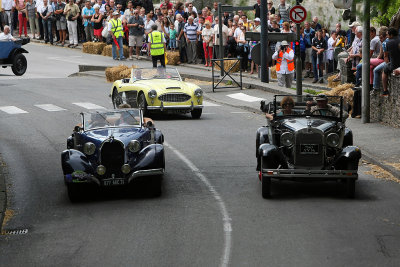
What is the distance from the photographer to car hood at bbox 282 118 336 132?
14750mm

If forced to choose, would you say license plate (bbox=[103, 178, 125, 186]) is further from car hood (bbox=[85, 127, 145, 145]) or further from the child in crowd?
the child in crowd

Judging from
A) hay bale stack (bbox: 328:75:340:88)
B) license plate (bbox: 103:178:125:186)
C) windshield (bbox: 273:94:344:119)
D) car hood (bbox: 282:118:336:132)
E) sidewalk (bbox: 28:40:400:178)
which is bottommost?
sidewalk (bbox: 28:40:400:178)

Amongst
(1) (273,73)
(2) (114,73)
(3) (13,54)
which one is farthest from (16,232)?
(3) (13,54)

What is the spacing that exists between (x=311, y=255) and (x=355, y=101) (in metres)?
13.5

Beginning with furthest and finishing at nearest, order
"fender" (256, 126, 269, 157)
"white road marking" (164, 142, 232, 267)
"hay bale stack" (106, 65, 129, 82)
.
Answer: "hay bale stack" (106, 65, 129, 82) < "fender" (256, 126, 269, 157) < "white road marking" (164, 142, 232, 267)

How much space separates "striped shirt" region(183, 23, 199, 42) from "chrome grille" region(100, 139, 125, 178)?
74.8 feet

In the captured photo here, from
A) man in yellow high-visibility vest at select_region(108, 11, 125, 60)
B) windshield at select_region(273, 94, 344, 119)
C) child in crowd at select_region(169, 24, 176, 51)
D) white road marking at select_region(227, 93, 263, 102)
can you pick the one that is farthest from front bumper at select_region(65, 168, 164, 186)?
man in yellow high-visibility vest at select_region(108, 11, 125, 60)

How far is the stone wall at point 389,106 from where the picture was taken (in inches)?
872

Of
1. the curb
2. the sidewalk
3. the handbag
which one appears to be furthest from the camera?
the handbag

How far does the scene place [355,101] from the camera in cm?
2402

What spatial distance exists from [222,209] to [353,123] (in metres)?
10.2

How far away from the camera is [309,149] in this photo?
572 inches

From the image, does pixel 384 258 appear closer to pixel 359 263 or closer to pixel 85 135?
pixel 359 263

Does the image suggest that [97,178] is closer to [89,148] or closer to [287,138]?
[89,148]
